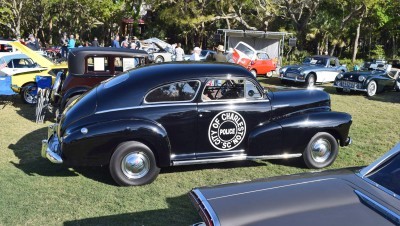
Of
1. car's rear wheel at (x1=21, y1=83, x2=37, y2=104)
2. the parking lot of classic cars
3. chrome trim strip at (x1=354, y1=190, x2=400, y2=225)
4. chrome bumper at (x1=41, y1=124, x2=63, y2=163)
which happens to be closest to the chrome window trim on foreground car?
chrome trim strip at (x1=354, y1=190, x2=400, y2=225)

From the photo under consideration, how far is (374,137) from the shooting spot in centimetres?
880

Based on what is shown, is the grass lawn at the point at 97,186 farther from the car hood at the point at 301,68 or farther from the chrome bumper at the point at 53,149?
the car hood at the point at 301,68

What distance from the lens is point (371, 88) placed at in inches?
596

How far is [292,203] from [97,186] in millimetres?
3684

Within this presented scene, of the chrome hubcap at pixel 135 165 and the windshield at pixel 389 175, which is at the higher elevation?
the windshield at pixel 389 175

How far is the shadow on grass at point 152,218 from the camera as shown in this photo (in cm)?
466

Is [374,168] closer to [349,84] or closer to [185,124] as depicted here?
[185,124]

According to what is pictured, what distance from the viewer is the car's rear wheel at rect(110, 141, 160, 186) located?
219 inches

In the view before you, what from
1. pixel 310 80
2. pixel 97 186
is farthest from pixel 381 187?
pixel 310 80

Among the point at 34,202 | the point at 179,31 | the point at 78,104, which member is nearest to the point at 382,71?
the point at 78,104

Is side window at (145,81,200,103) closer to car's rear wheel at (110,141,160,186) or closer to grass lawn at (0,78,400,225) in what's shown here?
car's rear wheel at (110,141,160,186)

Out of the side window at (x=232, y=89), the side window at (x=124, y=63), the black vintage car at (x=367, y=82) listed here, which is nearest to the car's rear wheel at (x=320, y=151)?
the side window at (x=232, y=89)

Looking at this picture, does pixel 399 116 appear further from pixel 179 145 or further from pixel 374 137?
pixel 179 145

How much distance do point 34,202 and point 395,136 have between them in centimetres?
739
